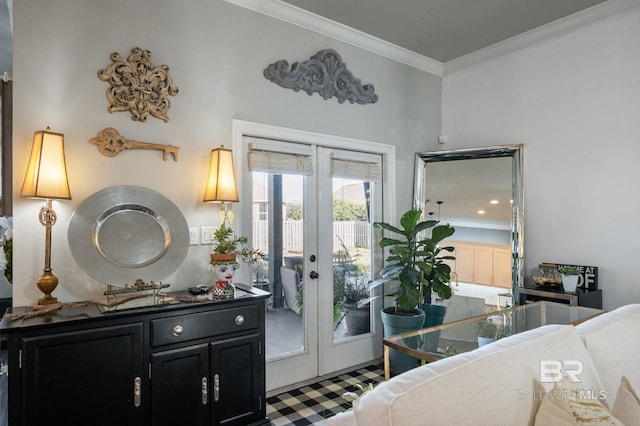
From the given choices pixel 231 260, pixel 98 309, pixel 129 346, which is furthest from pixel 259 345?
pixel 98 309

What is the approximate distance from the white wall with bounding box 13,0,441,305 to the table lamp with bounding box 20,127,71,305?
13 centimetres

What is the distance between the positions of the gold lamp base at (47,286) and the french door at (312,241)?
3.97 ft

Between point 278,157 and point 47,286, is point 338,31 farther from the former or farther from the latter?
point 47,286

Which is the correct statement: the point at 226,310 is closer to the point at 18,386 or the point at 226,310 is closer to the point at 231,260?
the point at 231,260

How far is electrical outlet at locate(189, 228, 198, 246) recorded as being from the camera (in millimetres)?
2567

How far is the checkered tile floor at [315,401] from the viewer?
103 inches

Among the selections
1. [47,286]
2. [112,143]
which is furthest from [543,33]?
[47,286]

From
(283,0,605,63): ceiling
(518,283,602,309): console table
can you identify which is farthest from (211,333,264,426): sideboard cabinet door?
(283,0,605,63): ceiling

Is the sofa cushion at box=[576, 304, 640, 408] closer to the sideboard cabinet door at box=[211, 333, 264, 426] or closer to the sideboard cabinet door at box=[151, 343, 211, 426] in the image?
the sideboard cabinet door at box=[211, 333, 264, 426]

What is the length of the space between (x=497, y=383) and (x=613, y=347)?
761 millimetres

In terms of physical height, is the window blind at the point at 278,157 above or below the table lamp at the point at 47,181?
above

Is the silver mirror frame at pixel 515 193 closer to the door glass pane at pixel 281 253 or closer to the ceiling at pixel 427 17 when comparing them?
the ceiling at pixel 427 17

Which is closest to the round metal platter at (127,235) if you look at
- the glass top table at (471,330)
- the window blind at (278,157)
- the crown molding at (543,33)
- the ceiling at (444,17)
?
the window blind at (278,157)

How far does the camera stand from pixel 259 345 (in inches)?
94.3
